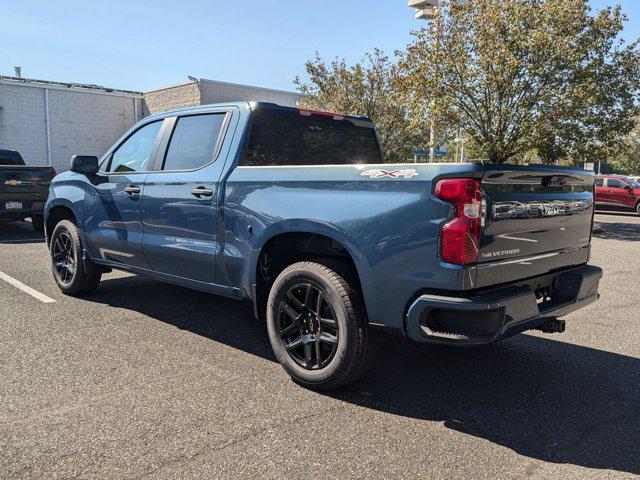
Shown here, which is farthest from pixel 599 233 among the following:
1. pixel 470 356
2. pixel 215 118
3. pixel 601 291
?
pixel 215 118

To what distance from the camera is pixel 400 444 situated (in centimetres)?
296

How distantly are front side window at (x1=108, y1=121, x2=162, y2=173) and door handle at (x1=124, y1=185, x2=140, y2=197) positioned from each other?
182 mm

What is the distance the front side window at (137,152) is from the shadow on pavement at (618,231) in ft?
39.2

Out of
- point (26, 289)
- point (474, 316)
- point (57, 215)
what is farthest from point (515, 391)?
point (26, 289)

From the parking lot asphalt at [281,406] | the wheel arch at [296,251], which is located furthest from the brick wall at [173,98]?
the wheel arch at [296,251]

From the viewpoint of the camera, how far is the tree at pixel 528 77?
44.1 feet

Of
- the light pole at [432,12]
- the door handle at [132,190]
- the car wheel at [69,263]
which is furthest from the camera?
the light pole at [432,12]

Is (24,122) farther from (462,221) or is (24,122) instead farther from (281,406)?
(462,221)

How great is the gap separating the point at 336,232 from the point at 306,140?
149cm

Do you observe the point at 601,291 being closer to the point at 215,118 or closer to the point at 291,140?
the point at 291,140

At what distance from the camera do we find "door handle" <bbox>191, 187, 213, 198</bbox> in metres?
4.20

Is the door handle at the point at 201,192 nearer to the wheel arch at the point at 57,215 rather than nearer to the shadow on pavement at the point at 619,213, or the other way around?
the wheel arch at the point at 57,215

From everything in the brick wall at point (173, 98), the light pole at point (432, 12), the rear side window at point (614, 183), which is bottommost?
the rear side window at point (614, 183)

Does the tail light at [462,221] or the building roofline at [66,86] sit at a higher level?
the building roofline at [66,86]
